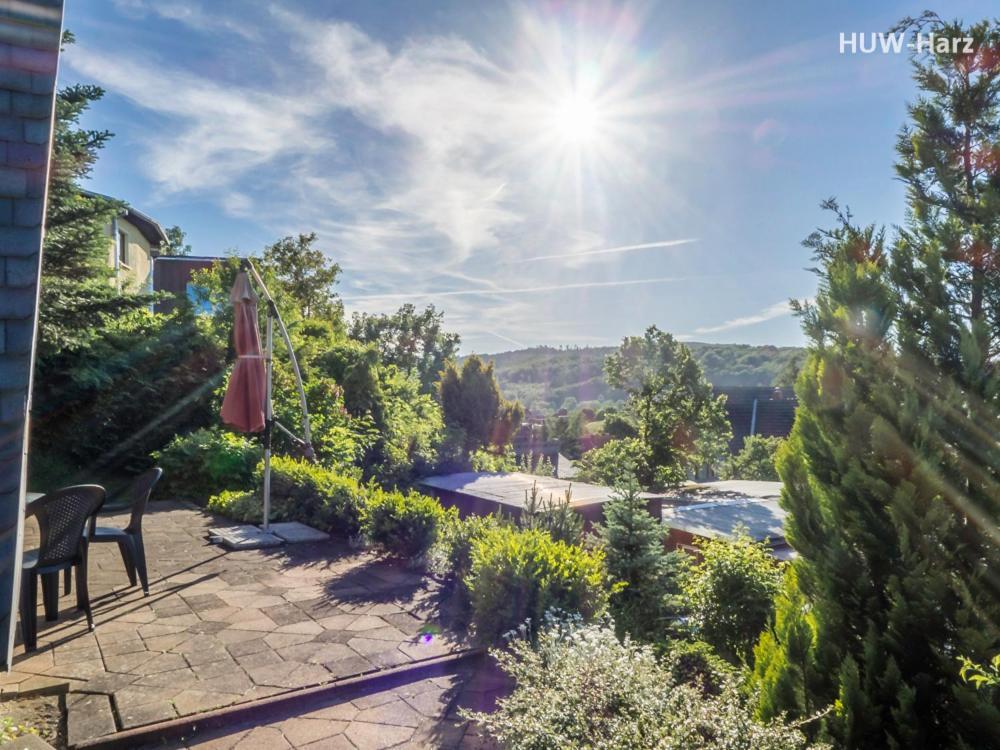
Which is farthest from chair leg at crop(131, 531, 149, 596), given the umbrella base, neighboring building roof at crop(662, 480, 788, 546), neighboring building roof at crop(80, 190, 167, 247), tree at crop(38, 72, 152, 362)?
neighboring building roof at crop(80, 190, 167, 247)

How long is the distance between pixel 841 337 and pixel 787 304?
0.39 m

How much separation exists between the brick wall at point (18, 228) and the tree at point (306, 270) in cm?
2053

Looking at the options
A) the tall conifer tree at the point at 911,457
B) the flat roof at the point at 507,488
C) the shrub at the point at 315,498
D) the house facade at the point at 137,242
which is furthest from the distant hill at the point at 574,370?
the tall conifer tree at the point at 911,457

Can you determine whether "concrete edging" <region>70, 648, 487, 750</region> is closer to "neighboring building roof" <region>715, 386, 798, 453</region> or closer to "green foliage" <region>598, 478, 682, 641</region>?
"green foliage" <region>598, 478, 682, 641</region>

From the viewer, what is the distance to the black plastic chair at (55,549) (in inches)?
130

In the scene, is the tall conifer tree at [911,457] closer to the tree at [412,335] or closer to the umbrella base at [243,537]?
the umbrella base at [243,537]

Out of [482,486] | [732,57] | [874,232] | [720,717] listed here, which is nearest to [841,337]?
[874,232]

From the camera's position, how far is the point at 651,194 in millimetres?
7273

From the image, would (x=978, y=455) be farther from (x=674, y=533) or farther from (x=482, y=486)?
(x=482, y=486)

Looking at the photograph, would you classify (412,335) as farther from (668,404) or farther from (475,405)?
(475,405)

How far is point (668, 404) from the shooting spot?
14453 millimetres

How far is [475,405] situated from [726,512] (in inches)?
212

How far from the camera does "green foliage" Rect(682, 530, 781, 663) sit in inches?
140

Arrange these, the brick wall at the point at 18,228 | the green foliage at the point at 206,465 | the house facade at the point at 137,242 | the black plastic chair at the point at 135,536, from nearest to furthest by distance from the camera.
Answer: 1. the brick wall at the point at 18,228
2. the black plastic chair at the point at 135,536
3. the green foliage at the point at 206,465
4. the house facade at the point at 137,242
